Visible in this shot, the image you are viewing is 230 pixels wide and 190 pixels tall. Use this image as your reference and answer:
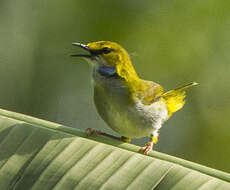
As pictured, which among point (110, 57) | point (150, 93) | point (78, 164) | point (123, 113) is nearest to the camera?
point (78, 164)

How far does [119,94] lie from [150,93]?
431mm

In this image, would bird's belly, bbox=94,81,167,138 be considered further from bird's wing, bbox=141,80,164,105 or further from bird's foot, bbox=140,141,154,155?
bird's foot, bbox=140,141,154,155

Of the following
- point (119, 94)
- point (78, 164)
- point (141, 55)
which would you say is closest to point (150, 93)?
point (119, 94)

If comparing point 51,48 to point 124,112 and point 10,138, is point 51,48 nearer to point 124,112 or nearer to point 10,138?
point 124,112

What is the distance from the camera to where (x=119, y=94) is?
3.89m

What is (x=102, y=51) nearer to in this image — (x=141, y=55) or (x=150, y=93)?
(x=150, y=93)

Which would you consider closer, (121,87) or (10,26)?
(121,87)

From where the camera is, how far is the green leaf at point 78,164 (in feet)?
7.30

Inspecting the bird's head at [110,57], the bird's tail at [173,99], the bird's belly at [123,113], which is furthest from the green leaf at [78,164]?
the bird's tail at [173,99]

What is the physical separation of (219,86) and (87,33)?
1841mm

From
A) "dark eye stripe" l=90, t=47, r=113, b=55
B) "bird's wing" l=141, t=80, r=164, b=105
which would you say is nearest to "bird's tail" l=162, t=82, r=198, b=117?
"bird's wing" l=141, t=80, r=164, b=105

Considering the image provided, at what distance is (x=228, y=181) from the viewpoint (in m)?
2.11

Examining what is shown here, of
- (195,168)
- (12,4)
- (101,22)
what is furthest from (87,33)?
(195,168)

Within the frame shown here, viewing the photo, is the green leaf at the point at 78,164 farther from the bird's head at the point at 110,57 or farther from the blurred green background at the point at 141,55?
the blurred green background at the point at 141,55
